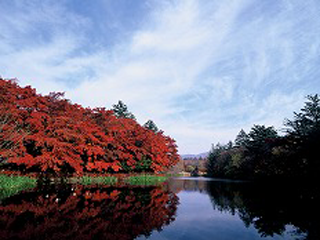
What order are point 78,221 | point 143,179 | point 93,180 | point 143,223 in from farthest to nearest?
point 143,179 < point 93,180 < point 143,223 < point 78,221

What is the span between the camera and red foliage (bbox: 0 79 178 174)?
10672 millimetres

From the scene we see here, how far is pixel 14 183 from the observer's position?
1002cm

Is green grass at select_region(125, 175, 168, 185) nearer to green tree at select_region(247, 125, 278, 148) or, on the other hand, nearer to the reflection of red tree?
the reflection of red tree

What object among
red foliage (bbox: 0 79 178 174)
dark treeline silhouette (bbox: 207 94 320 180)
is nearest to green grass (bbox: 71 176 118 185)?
red foliage (bbox: 0 79 178 174)

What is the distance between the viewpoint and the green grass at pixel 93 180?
1378cm

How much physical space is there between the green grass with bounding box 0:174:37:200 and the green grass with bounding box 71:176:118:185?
284 centimetres

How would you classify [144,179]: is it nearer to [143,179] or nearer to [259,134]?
[143,179]

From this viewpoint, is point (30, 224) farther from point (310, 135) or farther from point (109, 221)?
point (310, 135)

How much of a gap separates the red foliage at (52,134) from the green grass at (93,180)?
2.11ft

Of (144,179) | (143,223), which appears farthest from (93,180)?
(143,223)

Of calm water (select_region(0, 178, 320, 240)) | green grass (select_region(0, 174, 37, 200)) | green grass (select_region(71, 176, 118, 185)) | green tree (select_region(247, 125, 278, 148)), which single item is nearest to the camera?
calm water (select_region(0, 178, 320, 240))

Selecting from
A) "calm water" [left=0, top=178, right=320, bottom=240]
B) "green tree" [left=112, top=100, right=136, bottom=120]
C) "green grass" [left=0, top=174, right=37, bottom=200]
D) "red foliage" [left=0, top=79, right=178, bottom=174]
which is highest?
"green tree" [left=112, top=100, right=136, bottom=120]

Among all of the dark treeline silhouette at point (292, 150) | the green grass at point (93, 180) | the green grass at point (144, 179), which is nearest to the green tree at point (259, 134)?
the dark treeline silhouette at point (292, 150)

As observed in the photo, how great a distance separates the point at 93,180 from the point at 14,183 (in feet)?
16.7
